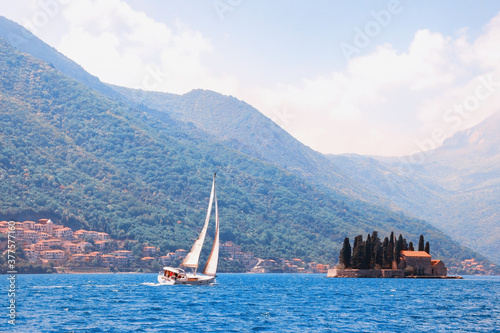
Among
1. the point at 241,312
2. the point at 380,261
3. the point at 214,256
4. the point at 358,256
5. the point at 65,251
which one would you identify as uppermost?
the point at 214,256

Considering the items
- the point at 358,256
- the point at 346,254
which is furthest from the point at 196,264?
the point at 346,254

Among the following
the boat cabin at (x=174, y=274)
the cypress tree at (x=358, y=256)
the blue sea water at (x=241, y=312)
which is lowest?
the blue sea water at (x=241, y=312)

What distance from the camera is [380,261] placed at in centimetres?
15638

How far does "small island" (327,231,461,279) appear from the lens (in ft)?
501

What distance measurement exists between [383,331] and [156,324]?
63.6 feet

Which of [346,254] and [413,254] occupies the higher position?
[413,254]

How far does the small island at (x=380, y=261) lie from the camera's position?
6009 inches

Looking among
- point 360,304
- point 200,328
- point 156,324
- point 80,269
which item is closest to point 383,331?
point 200,328

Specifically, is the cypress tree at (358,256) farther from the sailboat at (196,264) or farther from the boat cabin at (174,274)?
the boat cabin at (174,274)

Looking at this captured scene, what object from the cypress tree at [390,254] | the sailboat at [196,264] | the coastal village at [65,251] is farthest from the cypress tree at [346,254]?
the coastal village at [65,251]

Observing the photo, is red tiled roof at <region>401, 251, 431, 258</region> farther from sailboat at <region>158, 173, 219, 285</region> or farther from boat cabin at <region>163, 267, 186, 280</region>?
boat cabin at <region>163, 267, 186, 280</region>

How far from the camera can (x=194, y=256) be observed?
338ft

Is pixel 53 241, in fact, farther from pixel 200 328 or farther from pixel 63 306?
pixel 200 328

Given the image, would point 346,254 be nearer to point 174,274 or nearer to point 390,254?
point 390,254
